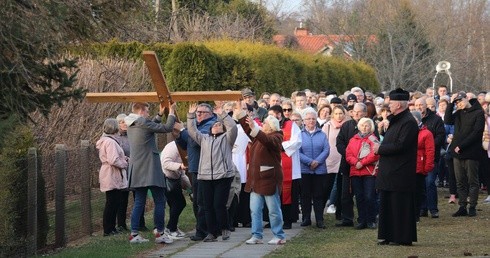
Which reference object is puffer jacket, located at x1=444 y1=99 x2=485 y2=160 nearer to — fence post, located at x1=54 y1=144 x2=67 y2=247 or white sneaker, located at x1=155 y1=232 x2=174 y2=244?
white sneaker, located at x1=155 y1=232 x2=174 y2=244

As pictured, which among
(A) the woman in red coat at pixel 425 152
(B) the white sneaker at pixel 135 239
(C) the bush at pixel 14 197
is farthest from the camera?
(A) the woman in red coat at pixel 425 152

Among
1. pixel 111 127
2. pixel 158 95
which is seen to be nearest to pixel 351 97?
pixel 111 127

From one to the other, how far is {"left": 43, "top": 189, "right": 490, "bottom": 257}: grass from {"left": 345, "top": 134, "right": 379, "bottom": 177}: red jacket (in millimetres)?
896

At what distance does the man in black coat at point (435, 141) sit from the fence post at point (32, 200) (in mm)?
7528

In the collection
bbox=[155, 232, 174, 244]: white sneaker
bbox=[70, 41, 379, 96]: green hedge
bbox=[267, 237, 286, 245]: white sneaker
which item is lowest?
bbox=[267, 237, 286, 245]: white sneaker

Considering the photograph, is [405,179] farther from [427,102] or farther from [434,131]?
[427,102]

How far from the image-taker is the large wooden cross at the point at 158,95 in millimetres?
13085

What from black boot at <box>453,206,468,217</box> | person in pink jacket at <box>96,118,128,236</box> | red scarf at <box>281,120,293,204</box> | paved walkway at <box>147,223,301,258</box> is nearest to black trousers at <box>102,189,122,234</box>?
person in pink jacket at <box>96,118,128,236</box>

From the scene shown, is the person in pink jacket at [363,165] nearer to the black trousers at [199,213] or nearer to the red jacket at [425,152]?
the red jacket at [425,152]

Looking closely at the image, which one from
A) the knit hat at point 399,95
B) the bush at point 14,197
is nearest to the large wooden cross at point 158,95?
the bush at point 14,197

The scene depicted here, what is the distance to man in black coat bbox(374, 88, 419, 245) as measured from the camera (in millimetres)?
15070

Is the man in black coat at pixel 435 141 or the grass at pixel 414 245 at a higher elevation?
the man in black coat at pixel 435 141

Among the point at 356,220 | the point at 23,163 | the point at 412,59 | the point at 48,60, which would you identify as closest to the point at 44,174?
the point at 23,163

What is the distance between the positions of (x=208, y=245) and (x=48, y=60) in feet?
15.3
